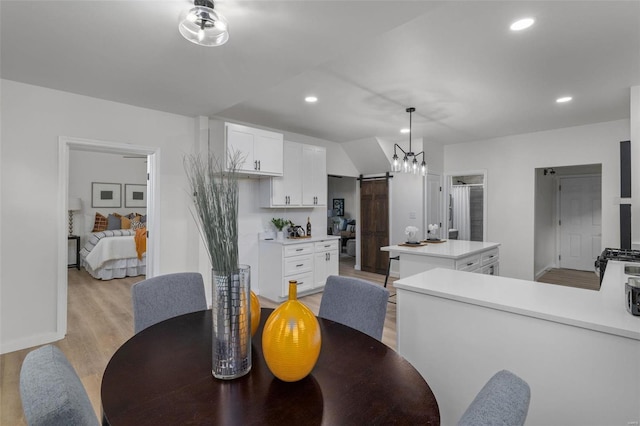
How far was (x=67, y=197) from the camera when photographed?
316 cm

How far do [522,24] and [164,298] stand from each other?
117 inches

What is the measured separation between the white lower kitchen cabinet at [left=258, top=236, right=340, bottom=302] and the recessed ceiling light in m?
3.31

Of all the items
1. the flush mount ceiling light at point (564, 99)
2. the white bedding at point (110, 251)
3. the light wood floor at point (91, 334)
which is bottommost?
the light wood floor at point (91, 334)

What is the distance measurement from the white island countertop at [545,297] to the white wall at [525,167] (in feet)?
11.7

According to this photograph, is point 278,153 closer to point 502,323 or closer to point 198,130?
point 198,130

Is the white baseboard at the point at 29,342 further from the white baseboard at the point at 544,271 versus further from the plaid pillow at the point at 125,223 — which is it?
the white baseboard at the point at 544,271

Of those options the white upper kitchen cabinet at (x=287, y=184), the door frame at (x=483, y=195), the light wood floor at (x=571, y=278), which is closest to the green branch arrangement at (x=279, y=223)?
the white upper kitchen cabinet at (x=287, y=184)

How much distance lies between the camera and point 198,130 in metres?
3.90

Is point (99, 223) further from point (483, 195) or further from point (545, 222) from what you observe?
point (545, 222)

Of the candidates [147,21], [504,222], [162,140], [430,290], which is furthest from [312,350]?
[504,222]

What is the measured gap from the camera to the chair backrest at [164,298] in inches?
69.1

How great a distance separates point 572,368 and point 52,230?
4019 mm

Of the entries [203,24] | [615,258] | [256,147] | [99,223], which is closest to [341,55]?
[203,24]

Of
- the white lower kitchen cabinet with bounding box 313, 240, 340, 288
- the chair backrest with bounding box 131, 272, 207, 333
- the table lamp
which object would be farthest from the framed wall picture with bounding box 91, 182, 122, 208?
the chair backrest with bounding box 131, 272, 207, 333
